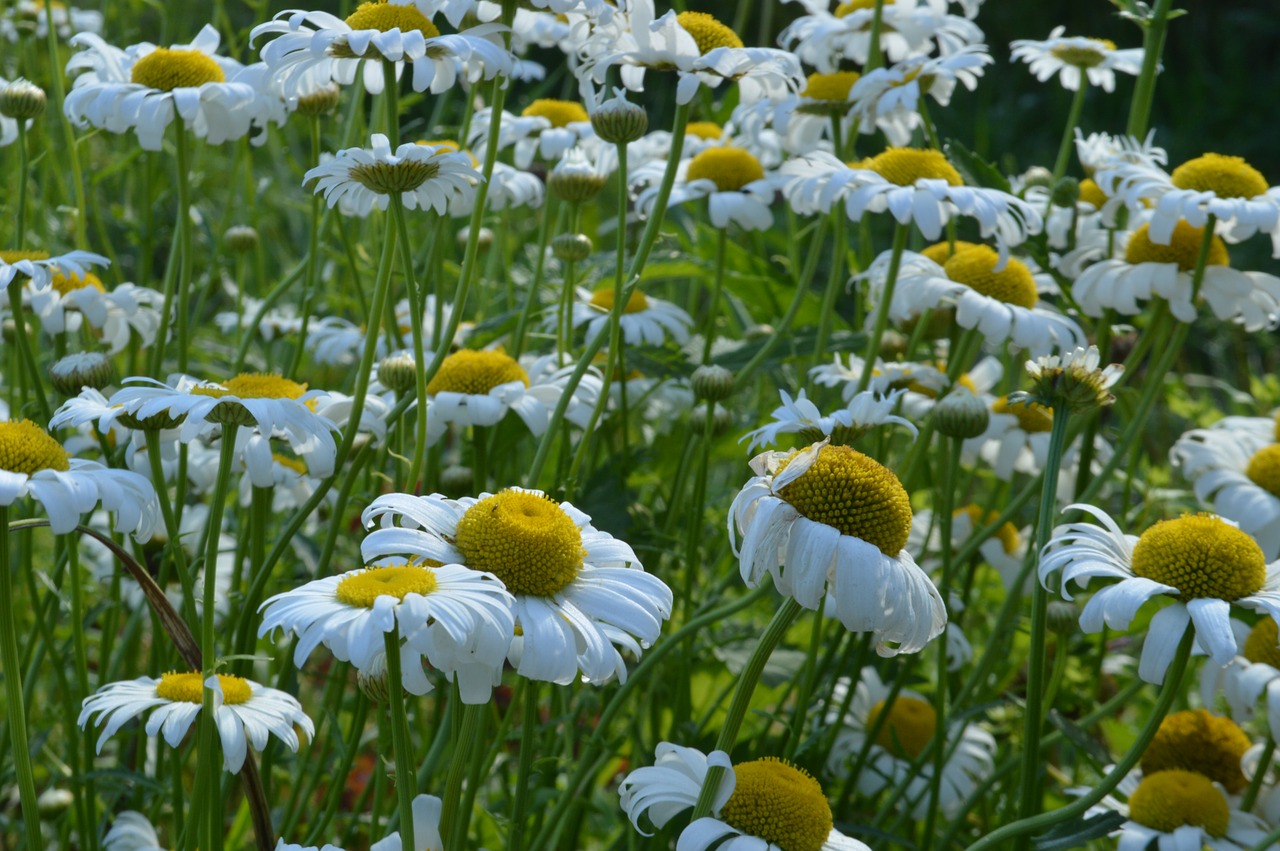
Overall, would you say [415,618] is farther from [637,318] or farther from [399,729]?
[637,318]

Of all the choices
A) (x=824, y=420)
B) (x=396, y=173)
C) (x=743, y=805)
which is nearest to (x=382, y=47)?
(x=396, y=173)

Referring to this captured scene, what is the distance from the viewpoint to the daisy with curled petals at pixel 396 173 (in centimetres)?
112

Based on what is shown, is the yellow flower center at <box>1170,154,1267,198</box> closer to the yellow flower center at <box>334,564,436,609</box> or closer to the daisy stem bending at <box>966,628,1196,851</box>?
the daisy stem bending at <box>966,628,1196,851</box>

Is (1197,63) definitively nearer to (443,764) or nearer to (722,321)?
(722,321)

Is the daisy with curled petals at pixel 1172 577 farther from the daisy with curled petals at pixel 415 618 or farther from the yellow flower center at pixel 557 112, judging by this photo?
the yellow flower center at pixel 557 112

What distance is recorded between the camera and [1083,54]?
2025mm

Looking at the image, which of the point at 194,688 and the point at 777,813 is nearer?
the point at 777,813

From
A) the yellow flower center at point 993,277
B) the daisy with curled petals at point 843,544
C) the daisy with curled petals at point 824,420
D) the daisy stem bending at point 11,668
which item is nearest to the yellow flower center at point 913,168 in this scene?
the yellow flower center at point 993,277

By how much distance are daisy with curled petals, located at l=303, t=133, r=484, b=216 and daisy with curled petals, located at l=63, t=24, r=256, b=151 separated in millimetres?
377

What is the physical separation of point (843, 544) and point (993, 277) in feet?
2.92

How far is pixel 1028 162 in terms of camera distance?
514 cm

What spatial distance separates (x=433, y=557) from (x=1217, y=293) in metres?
1.27

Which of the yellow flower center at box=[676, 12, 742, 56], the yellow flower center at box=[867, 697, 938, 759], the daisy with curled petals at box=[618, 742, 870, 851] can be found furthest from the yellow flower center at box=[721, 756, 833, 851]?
the yellow flower center at box=[676, 12, 742, 56]

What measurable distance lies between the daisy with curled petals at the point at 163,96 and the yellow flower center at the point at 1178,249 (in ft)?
3.84
